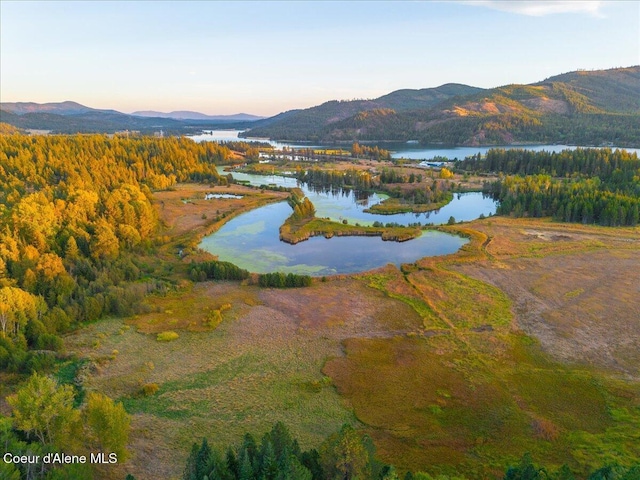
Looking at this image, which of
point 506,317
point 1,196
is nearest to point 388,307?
point 506,317

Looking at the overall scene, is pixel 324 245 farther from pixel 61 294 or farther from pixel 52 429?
pixel 52 429

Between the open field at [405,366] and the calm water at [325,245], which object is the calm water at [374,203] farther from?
the open field at [405,366]

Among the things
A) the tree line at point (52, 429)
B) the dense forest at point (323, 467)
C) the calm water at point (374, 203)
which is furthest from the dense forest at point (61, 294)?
the calm water at point (374, 203)

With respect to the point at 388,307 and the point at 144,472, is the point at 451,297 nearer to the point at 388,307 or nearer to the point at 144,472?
the point at 388,307

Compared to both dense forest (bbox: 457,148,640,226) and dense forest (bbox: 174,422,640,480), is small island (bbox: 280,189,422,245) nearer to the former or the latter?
dense forest (bbox: 457,148,640,226)

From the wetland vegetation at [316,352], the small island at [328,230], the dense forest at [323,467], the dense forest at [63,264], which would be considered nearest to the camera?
the dense forest at [323,467]

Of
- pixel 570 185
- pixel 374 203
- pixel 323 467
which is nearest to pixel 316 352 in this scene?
pixel 323 467

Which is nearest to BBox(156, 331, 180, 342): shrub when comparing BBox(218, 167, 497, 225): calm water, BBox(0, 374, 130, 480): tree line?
BBox(0, 374, 130, 480): tree line
